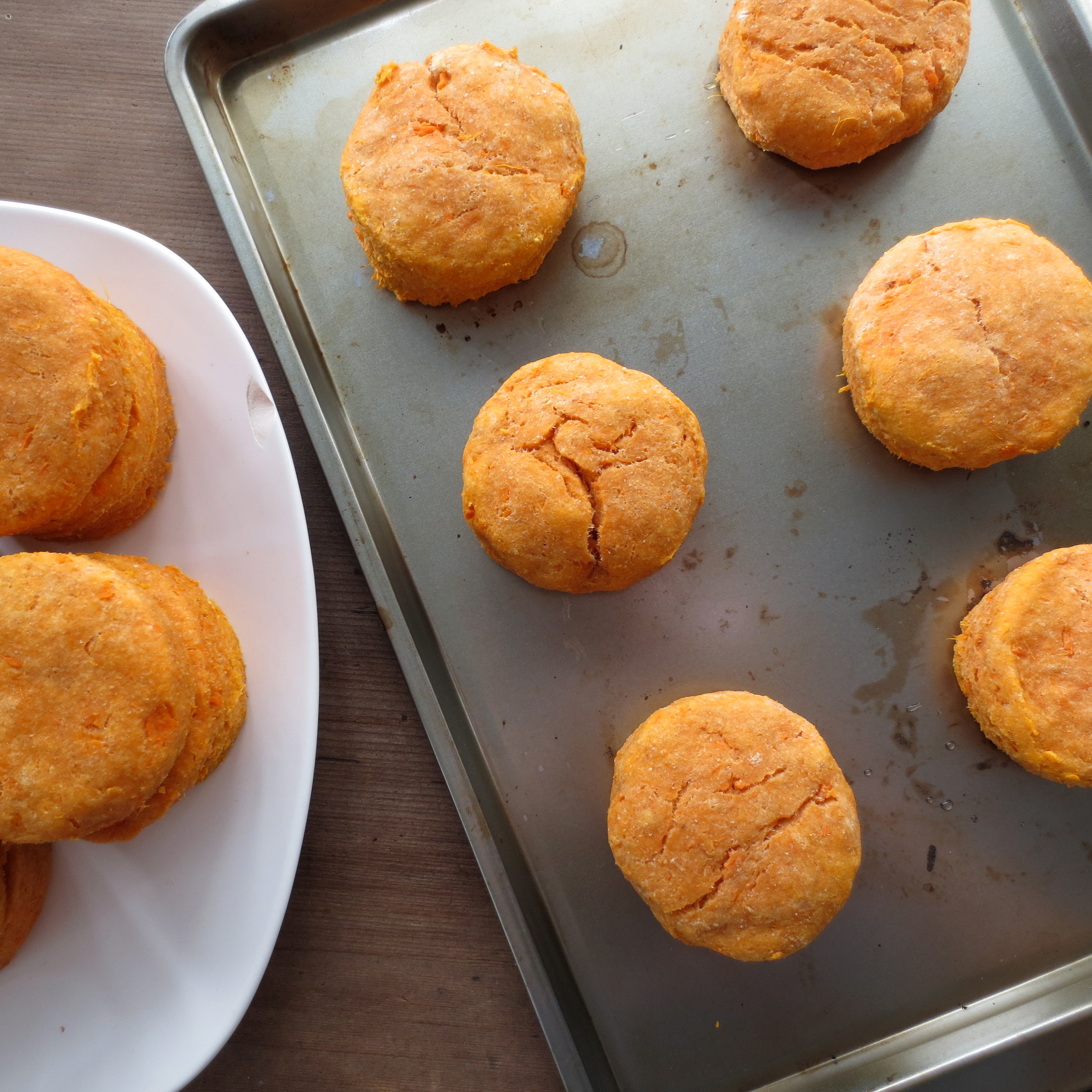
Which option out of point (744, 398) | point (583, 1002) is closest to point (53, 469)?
point (744, 398)

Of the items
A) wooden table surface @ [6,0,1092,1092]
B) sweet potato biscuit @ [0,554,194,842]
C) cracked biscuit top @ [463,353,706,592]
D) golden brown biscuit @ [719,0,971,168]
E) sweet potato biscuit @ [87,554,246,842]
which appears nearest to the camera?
sweet potato biscuit @ [0,554,194,842]

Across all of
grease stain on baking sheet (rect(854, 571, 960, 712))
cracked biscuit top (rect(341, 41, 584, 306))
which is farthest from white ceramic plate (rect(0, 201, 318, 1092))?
grease stain on baking sheet (rect(854, 571, 960, 712))

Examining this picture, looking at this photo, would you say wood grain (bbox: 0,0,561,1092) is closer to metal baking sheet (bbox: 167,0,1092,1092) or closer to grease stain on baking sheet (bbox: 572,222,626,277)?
metal baking sheet (bbox: 167,0,1092,1092)

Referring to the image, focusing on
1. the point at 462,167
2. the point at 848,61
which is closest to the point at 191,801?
the point at 462,167

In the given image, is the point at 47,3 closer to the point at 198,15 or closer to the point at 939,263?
the point at 198,15

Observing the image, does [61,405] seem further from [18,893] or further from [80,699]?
[18,893]

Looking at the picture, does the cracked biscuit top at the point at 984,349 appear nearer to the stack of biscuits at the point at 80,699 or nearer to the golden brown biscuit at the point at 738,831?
the golden brown biscuit at the point at 738,831
